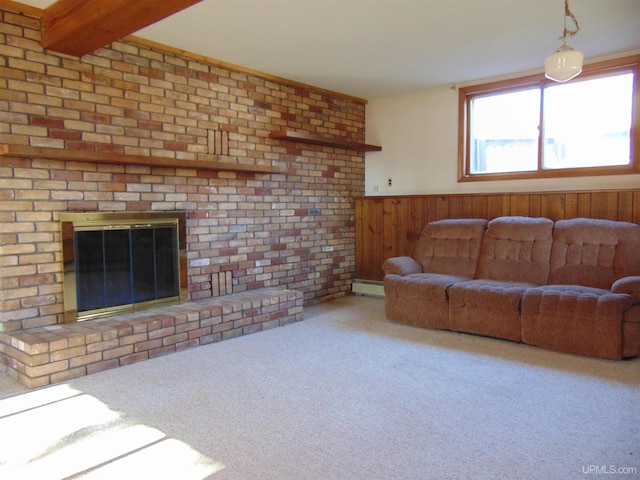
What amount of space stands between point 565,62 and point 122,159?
118 inches

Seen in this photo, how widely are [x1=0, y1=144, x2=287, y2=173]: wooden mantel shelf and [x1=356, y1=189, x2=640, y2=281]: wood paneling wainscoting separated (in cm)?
158

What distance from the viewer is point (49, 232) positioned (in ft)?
10.3

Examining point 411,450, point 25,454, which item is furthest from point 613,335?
point 25,454

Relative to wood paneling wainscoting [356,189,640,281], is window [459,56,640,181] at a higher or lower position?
higher

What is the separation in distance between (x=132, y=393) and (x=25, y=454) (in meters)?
0.68

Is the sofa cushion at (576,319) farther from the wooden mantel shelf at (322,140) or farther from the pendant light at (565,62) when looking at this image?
the wooden mantel shelf at (322,140)

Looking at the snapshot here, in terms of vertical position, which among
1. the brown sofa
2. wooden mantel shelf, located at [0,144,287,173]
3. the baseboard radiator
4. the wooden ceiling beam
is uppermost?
the wooden ceiling beam

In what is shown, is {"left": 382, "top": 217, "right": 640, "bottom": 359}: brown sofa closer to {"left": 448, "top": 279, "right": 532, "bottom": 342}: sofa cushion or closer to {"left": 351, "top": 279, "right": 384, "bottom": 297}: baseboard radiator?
{"left": 448, "top": 279, "right": 532, "bottom": 342}: sofa cushion

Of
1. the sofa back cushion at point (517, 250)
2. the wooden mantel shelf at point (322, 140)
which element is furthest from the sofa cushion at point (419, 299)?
the wooden mantel shelf at point (322, 140)

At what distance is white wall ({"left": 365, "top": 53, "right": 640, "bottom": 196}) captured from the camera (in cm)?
498

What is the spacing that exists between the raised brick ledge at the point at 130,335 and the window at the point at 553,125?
263 centimetres

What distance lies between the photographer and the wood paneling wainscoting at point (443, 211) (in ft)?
12.8

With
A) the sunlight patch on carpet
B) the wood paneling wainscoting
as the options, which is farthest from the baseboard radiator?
the sunlight patch on carpet

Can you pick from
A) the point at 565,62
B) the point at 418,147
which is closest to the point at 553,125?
the point at 418,147
